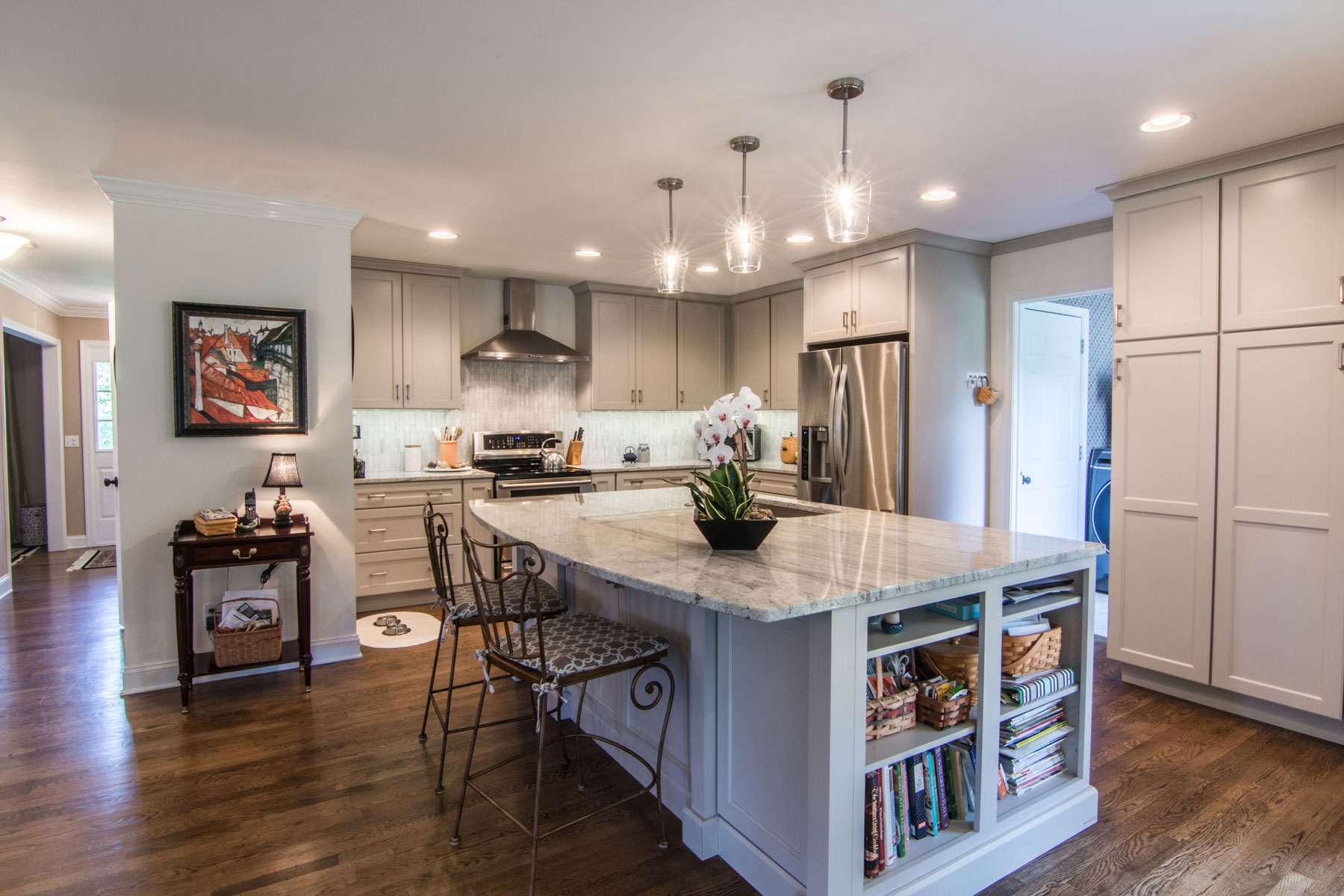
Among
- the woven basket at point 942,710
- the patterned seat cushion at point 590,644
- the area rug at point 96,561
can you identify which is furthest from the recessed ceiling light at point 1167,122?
the area rug at point 96,561

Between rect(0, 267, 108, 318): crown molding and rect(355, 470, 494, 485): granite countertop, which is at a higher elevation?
rect(0, 267, 108, 318): crown molding

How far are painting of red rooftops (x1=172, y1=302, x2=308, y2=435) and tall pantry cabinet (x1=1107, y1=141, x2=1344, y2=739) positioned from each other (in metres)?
4.07

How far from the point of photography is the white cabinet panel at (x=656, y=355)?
238 inches

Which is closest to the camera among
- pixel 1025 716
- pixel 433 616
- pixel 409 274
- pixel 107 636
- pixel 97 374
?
pixel 1025 716

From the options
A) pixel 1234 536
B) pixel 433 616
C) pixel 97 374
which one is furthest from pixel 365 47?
pixel 97 374

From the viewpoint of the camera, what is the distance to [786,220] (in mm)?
3979

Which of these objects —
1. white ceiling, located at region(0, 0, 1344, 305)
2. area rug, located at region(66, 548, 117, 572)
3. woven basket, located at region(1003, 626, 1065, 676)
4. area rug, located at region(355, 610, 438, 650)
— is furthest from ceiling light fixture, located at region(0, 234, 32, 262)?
woven basket, located at region(1003, 626, 1065, 676)

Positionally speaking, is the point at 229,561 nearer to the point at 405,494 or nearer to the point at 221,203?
the point at 405,494

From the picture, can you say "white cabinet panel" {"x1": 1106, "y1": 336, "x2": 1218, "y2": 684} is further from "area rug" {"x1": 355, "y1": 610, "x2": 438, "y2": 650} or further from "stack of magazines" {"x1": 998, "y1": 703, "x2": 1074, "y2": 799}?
"area rug" {"x1": 355, "y1": 610, "x2": 438, "y2": 650}

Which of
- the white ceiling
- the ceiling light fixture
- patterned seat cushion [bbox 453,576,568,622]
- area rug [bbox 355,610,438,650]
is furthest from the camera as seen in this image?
area rug [bbox 355,610,438,650]

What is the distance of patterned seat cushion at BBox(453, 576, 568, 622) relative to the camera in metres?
2.53

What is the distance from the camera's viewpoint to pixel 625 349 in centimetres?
595

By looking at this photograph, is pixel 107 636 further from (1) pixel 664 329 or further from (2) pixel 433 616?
(1) pixel 664 329

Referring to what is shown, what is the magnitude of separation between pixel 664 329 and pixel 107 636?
4364 millimetres
